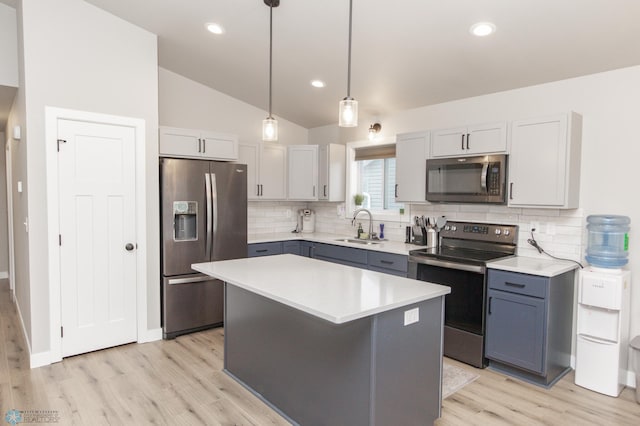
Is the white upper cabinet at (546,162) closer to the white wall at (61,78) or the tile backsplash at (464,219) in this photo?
the tile backsplash at (464,219)

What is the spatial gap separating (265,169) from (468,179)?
2.51 m

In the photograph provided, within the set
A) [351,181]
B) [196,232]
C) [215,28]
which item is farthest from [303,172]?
[215,28]

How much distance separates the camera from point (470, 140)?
3535 mm

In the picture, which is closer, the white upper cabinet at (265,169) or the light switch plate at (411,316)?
the light switch plate at (411,316)

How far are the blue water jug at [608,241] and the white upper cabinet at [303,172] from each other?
3.04m

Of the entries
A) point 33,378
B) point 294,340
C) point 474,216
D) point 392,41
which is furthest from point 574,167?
point 33,378

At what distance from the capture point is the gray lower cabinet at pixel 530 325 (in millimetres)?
2875

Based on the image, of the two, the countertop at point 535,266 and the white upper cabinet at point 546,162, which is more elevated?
the white upper cabinet at point 546,162

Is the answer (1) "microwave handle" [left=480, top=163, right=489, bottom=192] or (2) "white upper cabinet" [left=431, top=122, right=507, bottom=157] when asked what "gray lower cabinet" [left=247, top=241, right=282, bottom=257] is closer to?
(2) "white upper cabinet" [left=431, top=122, right=507, bottom=157]

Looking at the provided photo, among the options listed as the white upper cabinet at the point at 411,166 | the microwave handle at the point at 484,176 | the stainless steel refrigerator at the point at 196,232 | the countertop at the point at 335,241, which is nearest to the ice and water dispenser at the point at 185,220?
the stainless steel refrigerator at the point at 196,232

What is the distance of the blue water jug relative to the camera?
291 cm

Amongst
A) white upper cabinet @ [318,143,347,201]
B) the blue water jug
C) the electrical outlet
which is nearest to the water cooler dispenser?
the blue water jug

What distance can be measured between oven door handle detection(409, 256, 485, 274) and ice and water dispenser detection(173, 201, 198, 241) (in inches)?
84.3

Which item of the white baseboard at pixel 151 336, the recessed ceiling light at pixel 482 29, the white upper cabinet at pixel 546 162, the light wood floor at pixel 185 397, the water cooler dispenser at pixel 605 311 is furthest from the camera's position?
the white baseboard at pixel 151 336
